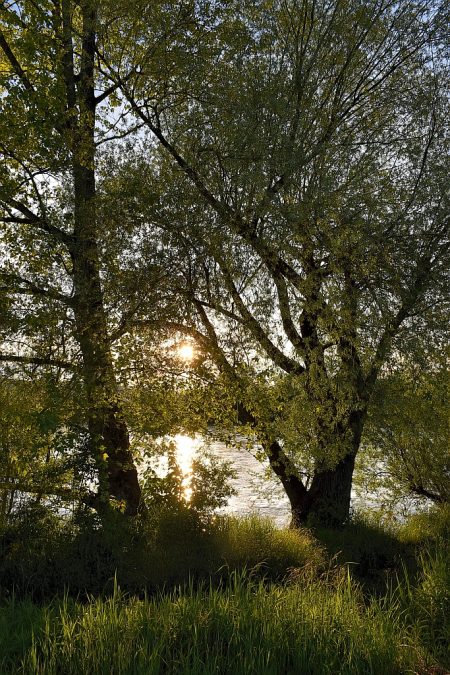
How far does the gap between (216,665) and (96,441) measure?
16.3 feet

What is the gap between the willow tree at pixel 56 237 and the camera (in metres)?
8.67

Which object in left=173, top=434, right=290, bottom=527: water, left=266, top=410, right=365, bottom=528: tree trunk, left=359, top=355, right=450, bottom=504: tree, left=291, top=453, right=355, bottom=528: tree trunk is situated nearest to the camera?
left=359, top=355, right=450, bottom=504: tree

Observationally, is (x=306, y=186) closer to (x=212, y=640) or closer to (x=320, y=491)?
(x=320, y=491)

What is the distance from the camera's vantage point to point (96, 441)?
28.4 ft

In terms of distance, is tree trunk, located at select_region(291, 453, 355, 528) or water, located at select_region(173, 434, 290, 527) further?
water, located at select_region(173, 434, 290, 527)

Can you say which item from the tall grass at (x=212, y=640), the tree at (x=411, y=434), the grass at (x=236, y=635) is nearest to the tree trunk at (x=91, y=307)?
the grass at (x=236, y=635)

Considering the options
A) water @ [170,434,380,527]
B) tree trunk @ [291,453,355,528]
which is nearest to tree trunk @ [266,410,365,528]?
tree trunk @ [291,453,355,528]

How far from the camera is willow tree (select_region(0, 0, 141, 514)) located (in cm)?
867

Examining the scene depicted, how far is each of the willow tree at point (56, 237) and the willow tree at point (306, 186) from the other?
105 centimetres

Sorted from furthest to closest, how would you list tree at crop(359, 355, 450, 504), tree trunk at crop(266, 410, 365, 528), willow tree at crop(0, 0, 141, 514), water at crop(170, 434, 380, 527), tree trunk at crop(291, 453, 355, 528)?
water at crop(170, 434, 380, 527) → tree trunk at crop(291, 453, 355, 528) → tree trunk at crop(266, 410, 365, 528) → tree at crop(359, 355, 450, 504) → willow tree at crop(0, 0, 141, 514)

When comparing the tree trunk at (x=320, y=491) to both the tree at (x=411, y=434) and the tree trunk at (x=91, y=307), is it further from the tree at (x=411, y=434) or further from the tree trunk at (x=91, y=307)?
the tree trunk at (x=91, y=307)

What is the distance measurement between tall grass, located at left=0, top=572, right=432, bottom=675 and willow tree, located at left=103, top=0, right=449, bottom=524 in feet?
A: 17.5

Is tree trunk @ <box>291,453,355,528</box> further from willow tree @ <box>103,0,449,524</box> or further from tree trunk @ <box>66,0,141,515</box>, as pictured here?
tree trunk @ <box>66,0,141,515</box>

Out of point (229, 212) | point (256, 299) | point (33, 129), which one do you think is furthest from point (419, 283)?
point (33, 129)
